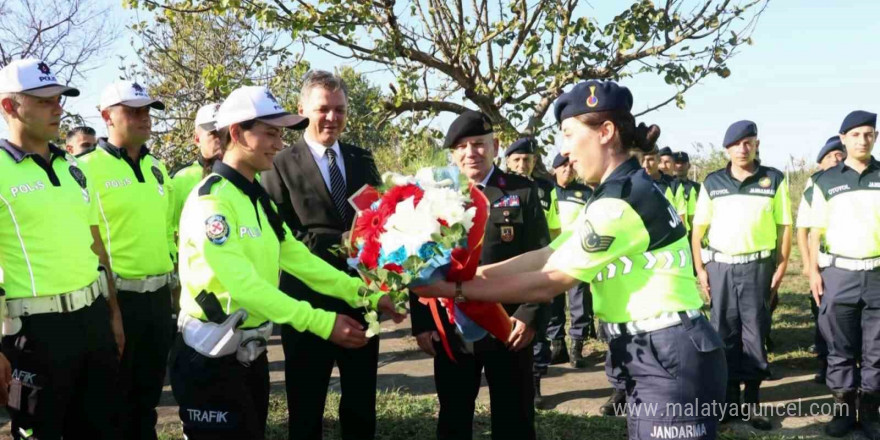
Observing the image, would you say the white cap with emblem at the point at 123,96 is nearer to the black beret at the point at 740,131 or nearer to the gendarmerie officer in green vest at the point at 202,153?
the gendarmerie officer in green vest at the point at 202,153

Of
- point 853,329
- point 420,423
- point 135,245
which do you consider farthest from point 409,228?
point 853,329

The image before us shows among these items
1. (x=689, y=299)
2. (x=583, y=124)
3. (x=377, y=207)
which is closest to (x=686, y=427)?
(x=689, y=299)

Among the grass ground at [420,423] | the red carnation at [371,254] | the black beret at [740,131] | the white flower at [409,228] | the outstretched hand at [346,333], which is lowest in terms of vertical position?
the grass ground at [420,423]

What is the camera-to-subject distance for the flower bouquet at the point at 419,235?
3.11 metres

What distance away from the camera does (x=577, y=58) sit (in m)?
8.52

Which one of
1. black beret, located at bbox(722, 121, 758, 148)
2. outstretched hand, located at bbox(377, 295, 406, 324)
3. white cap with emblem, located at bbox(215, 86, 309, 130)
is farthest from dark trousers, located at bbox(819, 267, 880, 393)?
white cap with emblem, located at bbox(215, 86, 309, 130)

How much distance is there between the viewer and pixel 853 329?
6102mm

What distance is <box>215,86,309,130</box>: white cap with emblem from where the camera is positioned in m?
3.36

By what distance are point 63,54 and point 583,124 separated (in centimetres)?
1479

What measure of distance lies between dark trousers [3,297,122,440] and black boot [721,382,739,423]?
15.7 ft

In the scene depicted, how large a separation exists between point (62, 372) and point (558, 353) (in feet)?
19.8

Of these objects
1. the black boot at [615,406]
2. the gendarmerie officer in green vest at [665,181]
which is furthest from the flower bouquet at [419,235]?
the gendarmerie officer in green vest at [665,181]

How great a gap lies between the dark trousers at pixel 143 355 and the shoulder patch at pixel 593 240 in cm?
329

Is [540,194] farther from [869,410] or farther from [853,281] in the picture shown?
[869,410]
